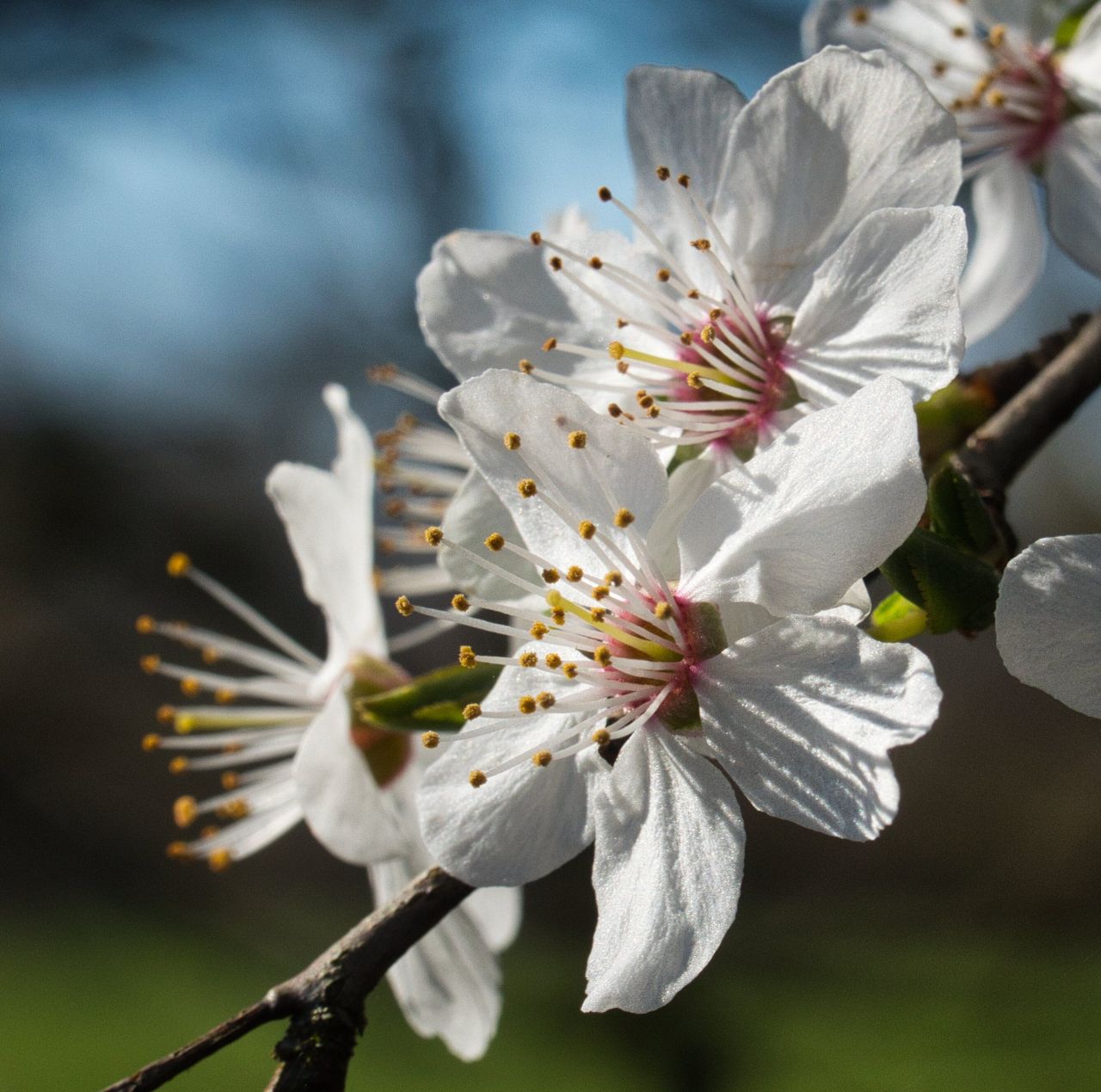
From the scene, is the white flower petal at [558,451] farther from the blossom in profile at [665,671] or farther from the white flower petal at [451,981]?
the white flower petal at [451,981]

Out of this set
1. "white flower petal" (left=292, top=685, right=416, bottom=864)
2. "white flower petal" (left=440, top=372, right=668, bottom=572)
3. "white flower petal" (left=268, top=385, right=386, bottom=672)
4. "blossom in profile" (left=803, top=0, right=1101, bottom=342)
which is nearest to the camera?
"white flower petal" (left=440, top=372, right=668, bottom=572)

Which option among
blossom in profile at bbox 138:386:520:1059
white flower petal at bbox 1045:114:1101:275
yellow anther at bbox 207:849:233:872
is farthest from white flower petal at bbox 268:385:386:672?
white flower petal at bbox 1045:114:1101:275

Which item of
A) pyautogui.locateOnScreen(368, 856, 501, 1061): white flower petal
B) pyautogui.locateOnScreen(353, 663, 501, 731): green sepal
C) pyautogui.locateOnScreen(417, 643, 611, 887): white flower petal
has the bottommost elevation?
pyautogui.locateOnScreen(368, 856, 501, 1061): white flower petal

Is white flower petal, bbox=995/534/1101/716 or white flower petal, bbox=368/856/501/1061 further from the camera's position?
white flower petal, bbox=368/856/501/1061

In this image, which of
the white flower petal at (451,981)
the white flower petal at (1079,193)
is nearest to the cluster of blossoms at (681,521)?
the white flower petal at (451,981)

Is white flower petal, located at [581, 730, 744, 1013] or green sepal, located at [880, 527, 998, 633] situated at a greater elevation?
green sepal, located at [880, 527, 998, 633]

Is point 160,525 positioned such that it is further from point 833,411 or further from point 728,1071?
point 833,411

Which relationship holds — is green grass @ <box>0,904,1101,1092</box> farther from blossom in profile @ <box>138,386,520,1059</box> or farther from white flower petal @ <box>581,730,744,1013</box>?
white flower petal @ <box>581,730,744,1013</box>
